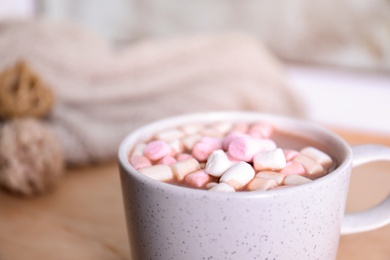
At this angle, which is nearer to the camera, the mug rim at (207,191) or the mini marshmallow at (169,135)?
the mug rim at (207,191)

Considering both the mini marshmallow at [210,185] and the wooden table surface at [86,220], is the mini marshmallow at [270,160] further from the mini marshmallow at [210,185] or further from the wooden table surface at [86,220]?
the wooden table surface at [86,220]

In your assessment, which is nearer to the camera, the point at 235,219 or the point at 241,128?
the point at 235,219

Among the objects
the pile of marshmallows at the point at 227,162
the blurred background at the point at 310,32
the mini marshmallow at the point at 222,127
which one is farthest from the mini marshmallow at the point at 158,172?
the blurred background at the point at 310,32

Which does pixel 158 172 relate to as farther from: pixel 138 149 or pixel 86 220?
pixel 86 220

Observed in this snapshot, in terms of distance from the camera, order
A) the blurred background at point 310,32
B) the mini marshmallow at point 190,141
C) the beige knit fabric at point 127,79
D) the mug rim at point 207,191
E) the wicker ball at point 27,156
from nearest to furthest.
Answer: the mug rim at point 207,191
the mini marshmallow at point 190,141
the wicker ball at point 27,156
the beige knit fabric at point 127,79
the blurred background at point 310,32

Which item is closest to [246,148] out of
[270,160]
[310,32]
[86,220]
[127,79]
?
[270,160]

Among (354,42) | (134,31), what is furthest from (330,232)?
(134,31)

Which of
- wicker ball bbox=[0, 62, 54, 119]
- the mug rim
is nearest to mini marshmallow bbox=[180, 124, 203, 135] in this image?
the mug rim

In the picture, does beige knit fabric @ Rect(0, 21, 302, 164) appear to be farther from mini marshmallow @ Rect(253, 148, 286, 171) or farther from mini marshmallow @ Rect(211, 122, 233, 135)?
mini marshmallow @ Rect(253, 148, 286, 171)
